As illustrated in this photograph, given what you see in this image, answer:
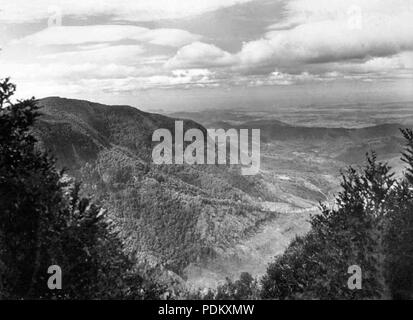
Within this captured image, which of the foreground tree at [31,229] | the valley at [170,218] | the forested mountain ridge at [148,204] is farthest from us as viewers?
the forested mountain ridge at [148,204]

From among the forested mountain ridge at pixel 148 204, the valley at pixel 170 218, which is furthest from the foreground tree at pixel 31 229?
the forested mountain ridge at pixel 148 204

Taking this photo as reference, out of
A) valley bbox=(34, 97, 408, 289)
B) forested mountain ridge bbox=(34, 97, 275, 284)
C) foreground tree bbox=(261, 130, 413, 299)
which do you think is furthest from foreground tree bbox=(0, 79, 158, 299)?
forested mountain ridge bbox=(34, 97, 275, 284)

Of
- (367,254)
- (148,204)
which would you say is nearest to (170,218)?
(148,204)

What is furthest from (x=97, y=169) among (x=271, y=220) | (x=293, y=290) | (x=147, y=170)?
(x=293, y=290)

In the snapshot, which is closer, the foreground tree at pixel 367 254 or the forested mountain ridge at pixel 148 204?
the foreground tree at pixel 367 254

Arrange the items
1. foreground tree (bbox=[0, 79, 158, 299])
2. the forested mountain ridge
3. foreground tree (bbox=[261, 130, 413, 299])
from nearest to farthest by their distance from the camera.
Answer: foreground tree (bbox=[0, 79, 158, 299]) < foreground tree (bbox=[261, 130, 413, 299]) < the forested mountain ridge

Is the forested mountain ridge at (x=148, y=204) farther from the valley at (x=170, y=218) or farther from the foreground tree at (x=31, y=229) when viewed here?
the foreground tree at (x=31, y=229)

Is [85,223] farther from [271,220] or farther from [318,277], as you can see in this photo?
[271,220]

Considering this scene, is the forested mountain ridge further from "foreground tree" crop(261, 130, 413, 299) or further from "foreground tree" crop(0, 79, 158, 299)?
"foreground tree" crop(0, 79, 158, 299)

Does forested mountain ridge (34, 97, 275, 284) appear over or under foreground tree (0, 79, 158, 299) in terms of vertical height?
over

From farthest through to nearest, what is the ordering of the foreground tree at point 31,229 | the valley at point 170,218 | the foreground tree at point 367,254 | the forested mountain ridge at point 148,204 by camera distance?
the forested mountain ridge at point 148,204, the valley at point 170,218, the foreground tree at point 367,254, the foreground tree at point 31,229
